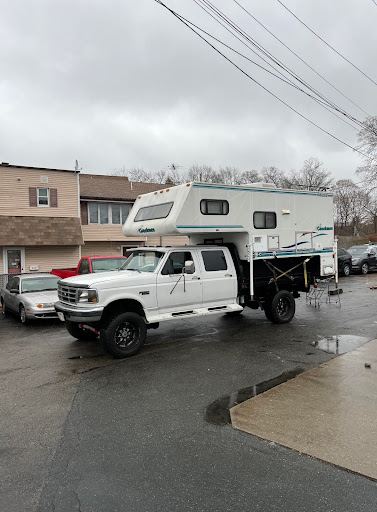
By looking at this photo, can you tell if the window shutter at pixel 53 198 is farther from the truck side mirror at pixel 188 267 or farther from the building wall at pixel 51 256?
the truck side mirror at pixel 188 267

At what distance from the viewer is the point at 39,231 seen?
1994 cm

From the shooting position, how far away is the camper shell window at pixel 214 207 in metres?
7.93

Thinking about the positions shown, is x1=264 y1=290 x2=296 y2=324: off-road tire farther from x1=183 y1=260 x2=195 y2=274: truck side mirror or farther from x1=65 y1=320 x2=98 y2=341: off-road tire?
x1=65 y1=320 x2=98 y2=341: off-road tire

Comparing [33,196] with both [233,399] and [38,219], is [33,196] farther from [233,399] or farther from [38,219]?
[233,399]

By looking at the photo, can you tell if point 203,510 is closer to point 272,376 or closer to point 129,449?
point 129,449

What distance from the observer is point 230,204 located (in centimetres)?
833

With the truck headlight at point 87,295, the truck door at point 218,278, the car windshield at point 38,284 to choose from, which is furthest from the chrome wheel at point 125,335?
the car windshield at point 38,284

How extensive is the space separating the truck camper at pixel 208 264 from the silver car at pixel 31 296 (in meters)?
2.51

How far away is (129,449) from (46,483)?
0.81m

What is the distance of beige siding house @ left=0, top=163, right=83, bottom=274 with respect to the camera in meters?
19.6

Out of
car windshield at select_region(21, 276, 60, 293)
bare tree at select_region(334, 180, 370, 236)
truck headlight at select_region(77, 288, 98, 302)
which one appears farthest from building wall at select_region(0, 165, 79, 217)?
bare tree at select_region(334, 180, 370, 236)

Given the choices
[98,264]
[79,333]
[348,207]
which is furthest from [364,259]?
[348,207]

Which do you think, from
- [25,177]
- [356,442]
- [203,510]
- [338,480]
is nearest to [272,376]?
[356,442]

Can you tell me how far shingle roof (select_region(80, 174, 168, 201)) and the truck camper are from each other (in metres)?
15.2
